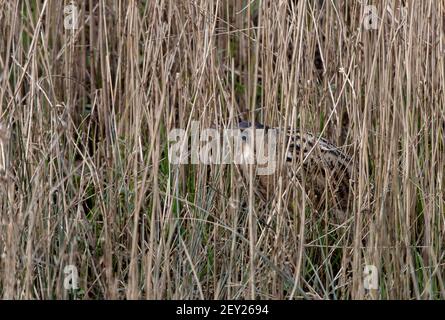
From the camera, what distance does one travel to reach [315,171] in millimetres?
2346

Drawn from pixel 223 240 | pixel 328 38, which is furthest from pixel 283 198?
pixel 328 38

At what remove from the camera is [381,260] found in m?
1.99

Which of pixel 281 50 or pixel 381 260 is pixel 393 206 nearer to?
pixel 381 260

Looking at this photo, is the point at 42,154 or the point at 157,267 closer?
the point at 157,267

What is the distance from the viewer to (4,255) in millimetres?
1821

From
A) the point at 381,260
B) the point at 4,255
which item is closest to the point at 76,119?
the point at 4,255

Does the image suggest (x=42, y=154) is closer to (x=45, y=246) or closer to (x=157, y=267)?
(x=45, y=246)

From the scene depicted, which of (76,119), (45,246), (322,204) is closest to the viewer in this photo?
(45,246)

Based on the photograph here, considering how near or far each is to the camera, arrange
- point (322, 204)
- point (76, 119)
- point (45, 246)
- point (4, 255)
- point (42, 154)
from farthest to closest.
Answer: point (76, 119) → point (322, 204) → point (42, 154) → point (45, 246) → point (4, 255)

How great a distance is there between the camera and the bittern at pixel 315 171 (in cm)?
217

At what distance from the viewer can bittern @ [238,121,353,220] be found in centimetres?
217

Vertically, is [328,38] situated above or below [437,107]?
above

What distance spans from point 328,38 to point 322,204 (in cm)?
46

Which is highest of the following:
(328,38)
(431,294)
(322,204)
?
(328,38)
